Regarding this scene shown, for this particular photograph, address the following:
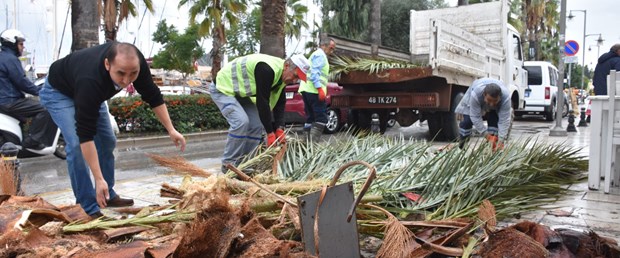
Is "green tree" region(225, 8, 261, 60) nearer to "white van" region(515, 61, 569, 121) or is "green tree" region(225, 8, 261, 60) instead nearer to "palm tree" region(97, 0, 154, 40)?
"palm tree" region(97, 0, 154, 40)

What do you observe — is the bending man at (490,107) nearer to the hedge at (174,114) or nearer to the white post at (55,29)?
the hedge at (174,114)

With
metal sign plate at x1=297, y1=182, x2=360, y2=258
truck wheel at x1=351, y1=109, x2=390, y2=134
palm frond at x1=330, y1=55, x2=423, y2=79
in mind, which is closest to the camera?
metal sign plate at x1=297, y1=182, x2=360, y2=258

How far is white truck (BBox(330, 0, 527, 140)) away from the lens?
9578mm

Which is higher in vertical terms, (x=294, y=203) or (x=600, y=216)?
(x=294, y=203)

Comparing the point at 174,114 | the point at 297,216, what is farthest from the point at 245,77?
the point at 174,114

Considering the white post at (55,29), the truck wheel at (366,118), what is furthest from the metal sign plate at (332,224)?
the white post at (55,29)

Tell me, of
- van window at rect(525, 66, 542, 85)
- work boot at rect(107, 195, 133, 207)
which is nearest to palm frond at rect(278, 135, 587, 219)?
work boot at rect(107, 195, 133, 207)

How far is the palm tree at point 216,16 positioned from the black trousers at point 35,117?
14.8m

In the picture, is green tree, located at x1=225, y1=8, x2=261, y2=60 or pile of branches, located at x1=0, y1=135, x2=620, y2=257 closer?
pile of branches, located at x1=0, y1=135, x2=620, y2=257

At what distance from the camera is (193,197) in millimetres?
2604

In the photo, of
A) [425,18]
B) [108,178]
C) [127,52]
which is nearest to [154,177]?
[108,178]

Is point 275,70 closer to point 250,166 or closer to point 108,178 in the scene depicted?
point 250,166

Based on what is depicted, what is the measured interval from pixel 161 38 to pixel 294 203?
34.4m

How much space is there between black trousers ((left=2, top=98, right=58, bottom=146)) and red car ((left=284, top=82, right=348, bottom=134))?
592 centimetres
